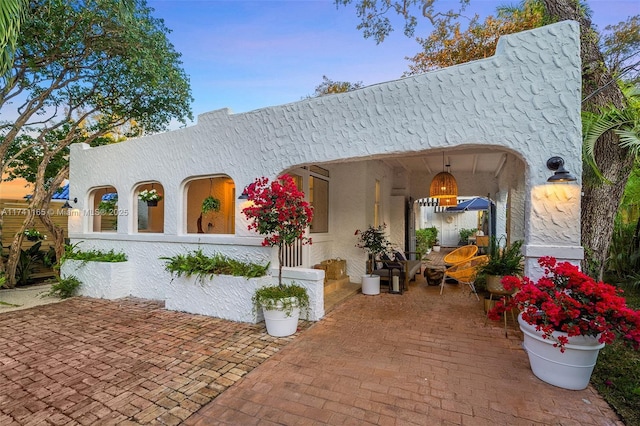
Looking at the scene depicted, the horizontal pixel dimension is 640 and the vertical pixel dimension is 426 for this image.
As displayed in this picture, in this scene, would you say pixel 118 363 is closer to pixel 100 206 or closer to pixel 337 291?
pixel 337 291

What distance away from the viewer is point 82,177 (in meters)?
9.35

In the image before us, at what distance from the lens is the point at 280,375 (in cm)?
381

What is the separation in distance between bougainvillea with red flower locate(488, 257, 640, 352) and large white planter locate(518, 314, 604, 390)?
0.13m

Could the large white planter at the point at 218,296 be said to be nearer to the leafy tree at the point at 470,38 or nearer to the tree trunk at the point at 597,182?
the tree trunk at the point at 597,182

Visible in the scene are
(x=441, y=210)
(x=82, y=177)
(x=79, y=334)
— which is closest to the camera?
(x=79, y=334)

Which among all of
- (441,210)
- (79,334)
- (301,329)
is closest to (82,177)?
(79,334)

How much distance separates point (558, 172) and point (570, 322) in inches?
73.6

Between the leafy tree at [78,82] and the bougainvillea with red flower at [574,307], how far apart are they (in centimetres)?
1066

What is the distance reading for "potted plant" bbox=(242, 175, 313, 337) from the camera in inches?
201

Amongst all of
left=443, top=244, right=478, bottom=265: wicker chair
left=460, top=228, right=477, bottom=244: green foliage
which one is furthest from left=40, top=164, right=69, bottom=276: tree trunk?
left=460, top=228, right=477, bottom=244: green foliage

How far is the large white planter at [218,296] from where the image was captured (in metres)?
5.89

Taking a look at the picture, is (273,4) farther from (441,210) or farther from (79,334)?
(441,210)

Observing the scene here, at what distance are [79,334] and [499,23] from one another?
15340 millimetres

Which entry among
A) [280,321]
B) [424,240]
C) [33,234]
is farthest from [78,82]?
[424,240]
